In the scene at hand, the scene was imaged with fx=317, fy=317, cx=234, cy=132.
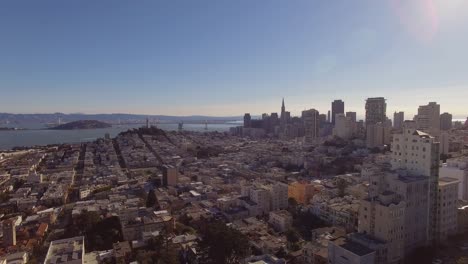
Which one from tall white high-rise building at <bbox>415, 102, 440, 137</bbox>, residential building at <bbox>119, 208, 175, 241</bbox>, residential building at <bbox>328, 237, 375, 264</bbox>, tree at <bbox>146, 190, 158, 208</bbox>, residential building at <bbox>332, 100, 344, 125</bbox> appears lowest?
tree at <bbox>146, 190, 158, 208</bbox>

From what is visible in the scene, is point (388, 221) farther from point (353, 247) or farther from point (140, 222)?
point (140, 222)

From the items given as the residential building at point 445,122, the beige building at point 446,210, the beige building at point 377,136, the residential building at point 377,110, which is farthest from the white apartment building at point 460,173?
the residential building at point 445,122

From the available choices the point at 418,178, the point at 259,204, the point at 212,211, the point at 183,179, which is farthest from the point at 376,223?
the point at 183,179

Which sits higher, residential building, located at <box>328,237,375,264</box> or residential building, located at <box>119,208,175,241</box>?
residential building, located at <box>328,237,375,264</box>

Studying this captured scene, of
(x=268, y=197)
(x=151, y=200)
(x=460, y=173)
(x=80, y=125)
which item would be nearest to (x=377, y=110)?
(x=460, y=173)

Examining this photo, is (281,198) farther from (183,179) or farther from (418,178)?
(183,179)

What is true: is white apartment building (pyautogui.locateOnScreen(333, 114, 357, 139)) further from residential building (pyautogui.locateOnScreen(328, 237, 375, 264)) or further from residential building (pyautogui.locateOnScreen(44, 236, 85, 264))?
residential building (pyautogui.locateOnScreen(44, 236, 85, 264))

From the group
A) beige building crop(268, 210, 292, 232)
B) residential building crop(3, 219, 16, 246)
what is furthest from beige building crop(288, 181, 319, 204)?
residential building crop(3, 219, 16, 246)

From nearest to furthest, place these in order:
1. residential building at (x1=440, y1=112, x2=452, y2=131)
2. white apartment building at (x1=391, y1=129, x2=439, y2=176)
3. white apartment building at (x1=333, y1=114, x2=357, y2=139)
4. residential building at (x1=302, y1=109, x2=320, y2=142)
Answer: white apartment building at (x1=391, y1=129, x2=439, y2=176) < white apartment building at (x1=333, y1=114, x2=357, y2=139) < residential building at (x1=440, y1=112, x2=452, y2=131) < residential building at (x1=302, y1=109, x2=320, y2=142)

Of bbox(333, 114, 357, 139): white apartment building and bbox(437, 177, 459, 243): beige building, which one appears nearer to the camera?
bbox(437, 177, 459, 243): beige building
